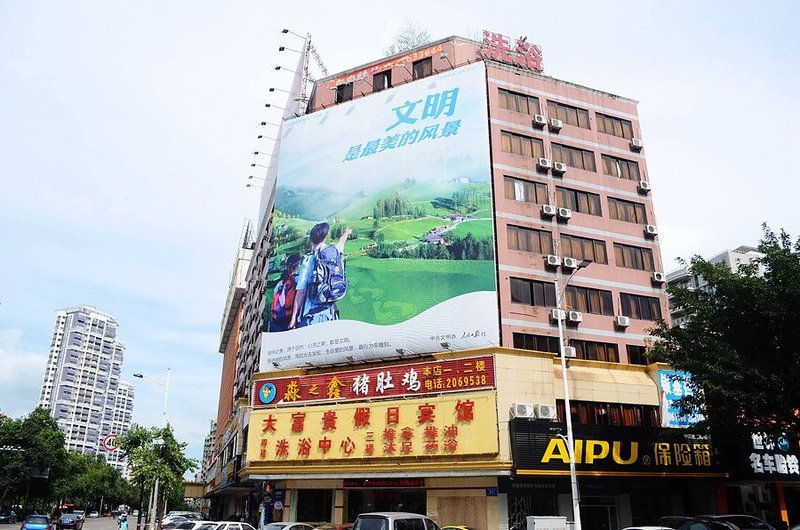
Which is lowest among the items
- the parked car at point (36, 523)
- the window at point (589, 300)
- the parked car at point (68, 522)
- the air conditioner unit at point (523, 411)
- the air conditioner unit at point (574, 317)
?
the parked car at point (68, 522)

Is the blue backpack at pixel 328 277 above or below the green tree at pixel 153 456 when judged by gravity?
above

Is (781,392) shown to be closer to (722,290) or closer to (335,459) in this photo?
(722,290)

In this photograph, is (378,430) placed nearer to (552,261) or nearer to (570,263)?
(552,261)

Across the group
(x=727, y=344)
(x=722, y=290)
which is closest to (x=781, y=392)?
(x=727, y=344)

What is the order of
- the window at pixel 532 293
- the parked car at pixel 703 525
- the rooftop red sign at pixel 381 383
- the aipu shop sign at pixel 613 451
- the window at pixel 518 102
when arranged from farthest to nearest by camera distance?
the window at pixel 518 102
the window at pixel 532 293
the rooftop red sign at pixel 381 383
the aipu shop sign at pixel 613 451
the parked car at pixel 703 525

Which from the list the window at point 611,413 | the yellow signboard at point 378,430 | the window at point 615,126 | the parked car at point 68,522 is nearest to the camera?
the yellow signboard at point 378,430

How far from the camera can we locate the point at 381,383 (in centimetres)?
3344

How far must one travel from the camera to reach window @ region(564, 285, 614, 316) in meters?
35.2

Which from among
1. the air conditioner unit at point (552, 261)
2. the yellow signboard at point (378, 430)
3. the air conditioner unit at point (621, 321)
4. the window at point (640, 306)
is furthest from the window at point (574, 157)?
the yellow signboard at point (378, 430)

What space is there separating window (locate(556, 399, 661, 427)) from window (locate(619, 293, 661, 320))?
5886 mm

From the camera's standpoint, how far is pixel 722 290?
2725 cm

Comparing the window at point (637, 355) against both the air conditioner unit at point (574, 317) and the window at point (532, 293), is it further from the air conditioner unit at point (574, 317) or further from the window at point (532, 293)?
the window at point (532, 293)

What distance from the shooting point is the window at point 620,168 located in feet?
132

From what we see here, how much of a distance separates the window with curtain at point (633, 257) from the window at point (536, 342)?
7.75 meters
